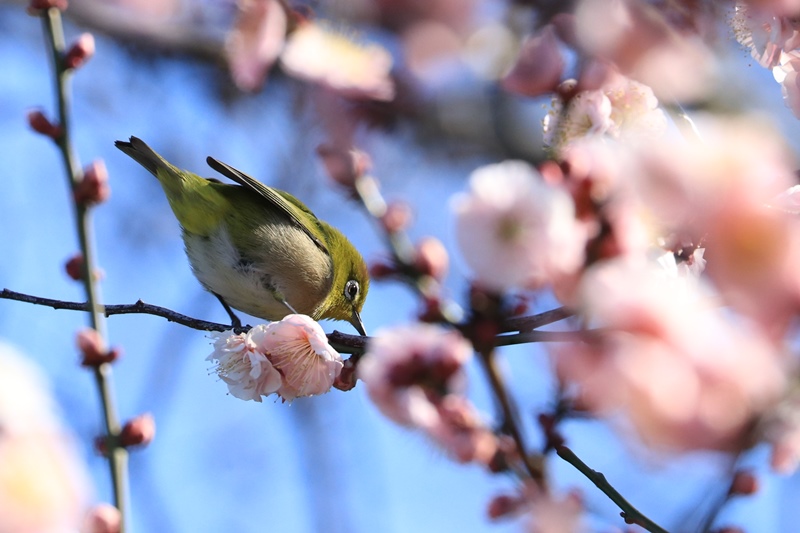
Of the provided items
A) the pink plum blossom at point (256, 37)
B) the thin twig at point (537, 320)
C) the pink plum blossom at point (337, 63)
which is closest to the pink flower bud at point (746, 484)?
the thin twig at point (537, 320)

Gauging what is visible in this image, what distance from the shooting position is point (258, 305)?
11.1ft

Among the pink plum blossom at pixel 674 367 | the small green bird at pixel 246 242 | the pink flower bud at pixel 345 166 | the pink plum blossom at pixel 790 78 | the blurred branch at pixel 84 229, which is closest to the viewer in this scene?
the pink plum blossom at pixel 674 367

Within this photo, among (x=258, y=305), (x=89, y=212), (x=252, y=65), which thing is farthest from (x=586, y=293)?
(x=258, y=305)

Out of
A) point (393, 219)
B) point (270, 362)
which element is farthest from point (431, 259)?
point (270, 362)

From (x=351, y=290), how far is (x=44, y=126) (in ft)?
7.66

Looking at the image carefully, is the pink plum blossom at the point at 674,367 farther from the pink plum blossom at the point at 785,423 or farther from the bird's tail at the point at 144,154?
the bird's tail at the point at 144,154

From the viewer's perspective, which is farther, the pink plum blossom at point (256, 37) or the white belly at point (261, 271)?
the white belly at point (261, 271)

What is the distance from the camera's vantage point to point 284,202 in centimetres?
356

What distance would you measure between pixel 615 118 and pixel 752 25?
38cm

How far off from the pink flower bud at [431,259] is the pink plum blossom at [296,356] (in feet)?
2.08

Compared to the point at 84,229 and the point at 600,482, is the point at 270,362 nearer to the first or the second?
the point at 84,229

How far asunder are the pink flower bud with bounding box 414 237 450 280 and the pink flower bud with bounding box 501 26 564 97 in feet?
2.10

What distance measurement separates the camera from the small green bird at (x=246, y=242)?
10.8ft

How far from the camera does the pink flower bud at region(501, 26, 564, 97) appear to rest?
177 cm
